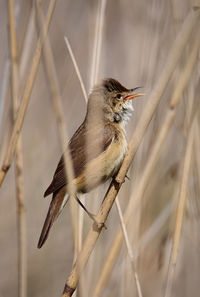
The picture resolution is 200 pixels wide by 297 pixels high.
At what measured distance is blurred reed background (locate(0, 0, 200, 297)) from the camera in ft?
6.57

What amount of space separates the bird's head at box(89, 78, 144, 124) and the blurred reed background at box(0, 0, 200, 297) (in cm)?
7

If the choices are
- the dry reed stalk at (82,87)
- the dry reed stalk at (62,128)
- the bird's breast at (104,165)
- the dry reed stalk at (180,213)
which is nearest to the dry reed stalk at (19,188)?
the dry reed stalk at (62,128)

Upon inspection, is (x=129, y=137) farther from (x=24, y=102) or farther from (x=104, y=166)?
(x=24, y=102)

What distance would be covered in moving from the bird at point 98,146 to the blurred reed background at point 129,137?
90 millimetres

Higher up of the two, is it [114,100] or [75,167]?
[114,100]

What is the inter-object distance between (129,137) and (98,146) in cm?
46

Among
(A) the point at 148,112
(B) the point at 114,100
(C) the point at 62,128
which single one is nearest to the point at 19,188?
(C) the point at 62,128

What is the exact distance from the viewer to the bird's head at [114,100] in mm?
2697

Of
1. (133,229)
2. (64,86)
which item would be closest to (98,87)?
(64,86)

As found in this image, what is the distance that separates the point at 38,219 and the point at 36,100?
3.23 ft

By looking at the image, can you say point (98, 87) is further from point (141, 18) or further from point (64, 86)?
point (141, 18)

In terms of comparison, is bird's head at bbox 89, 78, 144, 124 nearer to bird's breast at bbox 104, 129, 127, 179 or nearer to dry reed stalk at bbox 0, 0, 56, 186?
bird's breast at bbox 104, 129, 127, 179

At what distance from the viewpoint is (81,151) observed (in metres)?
2.57

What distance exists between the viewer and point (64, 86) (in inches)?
111
